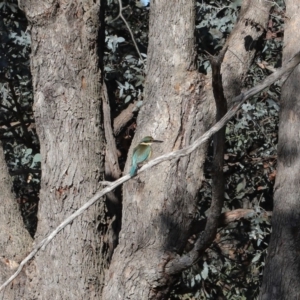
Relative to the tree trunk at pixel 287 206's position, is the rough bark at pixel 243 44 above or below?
above

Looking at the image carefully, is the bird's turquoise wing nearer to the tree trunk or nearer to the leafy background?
the tree trunk

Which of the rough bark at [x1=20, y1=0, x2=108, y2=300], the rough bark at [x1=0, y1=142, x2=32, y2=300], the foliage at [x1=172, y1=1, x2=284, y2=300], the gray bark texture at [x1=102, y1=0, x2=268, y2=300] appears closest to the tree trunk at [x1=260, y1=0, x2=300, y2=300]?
the gray bark texture at [x1=102, y1=0, x2=268, y2=300]

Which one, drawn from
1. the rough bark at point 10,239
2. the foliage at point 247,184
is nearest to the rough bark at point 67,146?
the rough bark at point 10,239

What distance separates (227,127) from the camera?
5.91 m

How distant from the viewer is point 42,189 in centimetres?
393

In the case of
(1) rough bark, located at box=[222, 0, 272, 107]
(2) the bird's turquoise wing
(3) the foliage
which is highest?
(1) rough bark, located at box=[222, 0, 272, 107]

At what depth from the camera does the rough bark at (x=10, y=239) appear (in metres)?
3.89

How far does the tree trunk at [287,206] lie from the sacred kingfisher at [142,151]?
29.6 inches

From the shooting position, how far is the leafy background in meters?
5.47

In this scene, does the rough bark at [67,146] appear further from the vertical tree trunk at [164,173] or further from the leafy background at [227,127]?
the leafy background at [227,127]

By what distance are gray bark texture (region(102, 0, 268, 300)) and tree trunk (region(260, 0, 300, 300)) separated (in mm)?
453

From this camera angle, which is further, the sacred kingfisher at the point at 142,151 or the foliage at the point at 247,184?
the foliage at the point at 247,184

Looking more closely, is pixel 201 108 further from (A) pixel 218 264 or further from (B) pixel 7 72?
(A) pixel 218 264

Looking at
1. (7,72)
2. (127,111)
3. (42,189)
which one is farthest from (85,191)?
(7,72)
